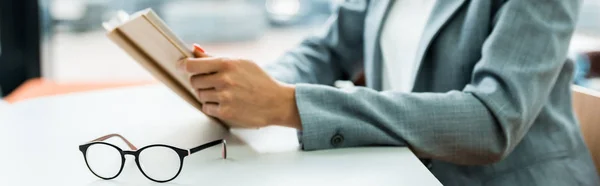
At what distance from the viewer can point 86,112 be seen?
1.02 meters

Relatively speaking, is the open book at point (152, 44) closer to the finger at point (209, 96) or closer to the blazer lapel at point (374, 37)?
the finger at point (209, 96)

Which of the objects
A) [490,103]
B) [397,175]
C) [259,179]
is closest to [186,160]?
[259,179]

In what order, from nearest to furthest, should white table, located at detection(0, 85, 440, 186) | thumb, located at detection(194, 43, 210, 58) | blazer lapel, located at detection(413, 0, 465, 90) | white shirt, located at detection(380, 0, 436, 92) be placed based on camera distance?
white table, located at detection(0, 85, 440, 186)
thumb, located at detection(194, 43, 210, 58)
blazer lapel, located at detection(413, 0, 465, 90)
white shirt, located at detection(380, 0, 436, 92)

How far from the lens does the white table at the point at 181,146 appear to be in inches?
27.8

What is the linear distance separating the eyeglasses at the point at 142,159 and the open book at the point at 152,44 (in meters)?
0.10

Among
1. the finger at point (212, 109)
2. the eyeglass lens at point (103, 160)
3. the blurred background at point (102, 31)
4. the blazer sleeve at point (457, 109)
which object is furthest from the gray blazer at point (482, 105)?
the blurred background at point (102, 31)

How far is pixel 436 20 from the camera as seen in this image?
0.93m

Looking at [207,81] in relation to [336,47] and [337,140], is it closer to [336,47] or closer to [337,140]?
[337,140]

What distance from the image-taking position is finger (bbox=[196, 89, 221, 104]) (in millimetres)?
793

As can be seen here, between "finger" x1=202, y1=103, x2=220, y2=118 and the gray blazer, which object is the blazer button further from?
"finger" x1=202, y1=103, x2=220, y2=118

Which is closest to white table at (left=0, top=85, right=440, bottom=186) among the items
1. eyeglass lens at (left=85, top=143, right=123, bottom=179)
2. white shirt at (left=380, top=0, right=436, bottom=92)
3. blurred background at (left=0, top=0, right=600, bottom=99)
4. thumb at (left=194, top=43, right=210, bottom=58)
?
eyeglass lens at (left=85, top=143, right=123, bottom=179)

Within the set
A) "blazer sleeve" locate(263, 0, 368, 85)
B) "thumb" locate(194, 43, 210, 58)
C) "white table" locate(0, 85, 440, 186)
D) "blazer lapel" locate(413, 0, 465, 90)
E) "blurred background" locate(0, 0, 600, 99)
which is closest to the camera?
"white table" locate(0, 85, 440, 186)

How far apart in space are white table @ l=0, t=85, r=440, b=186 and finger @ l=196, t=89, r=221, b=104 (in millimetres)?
62

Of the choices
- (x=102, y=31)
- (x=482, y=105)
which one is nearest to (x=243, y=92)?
(x=482, y=105)
